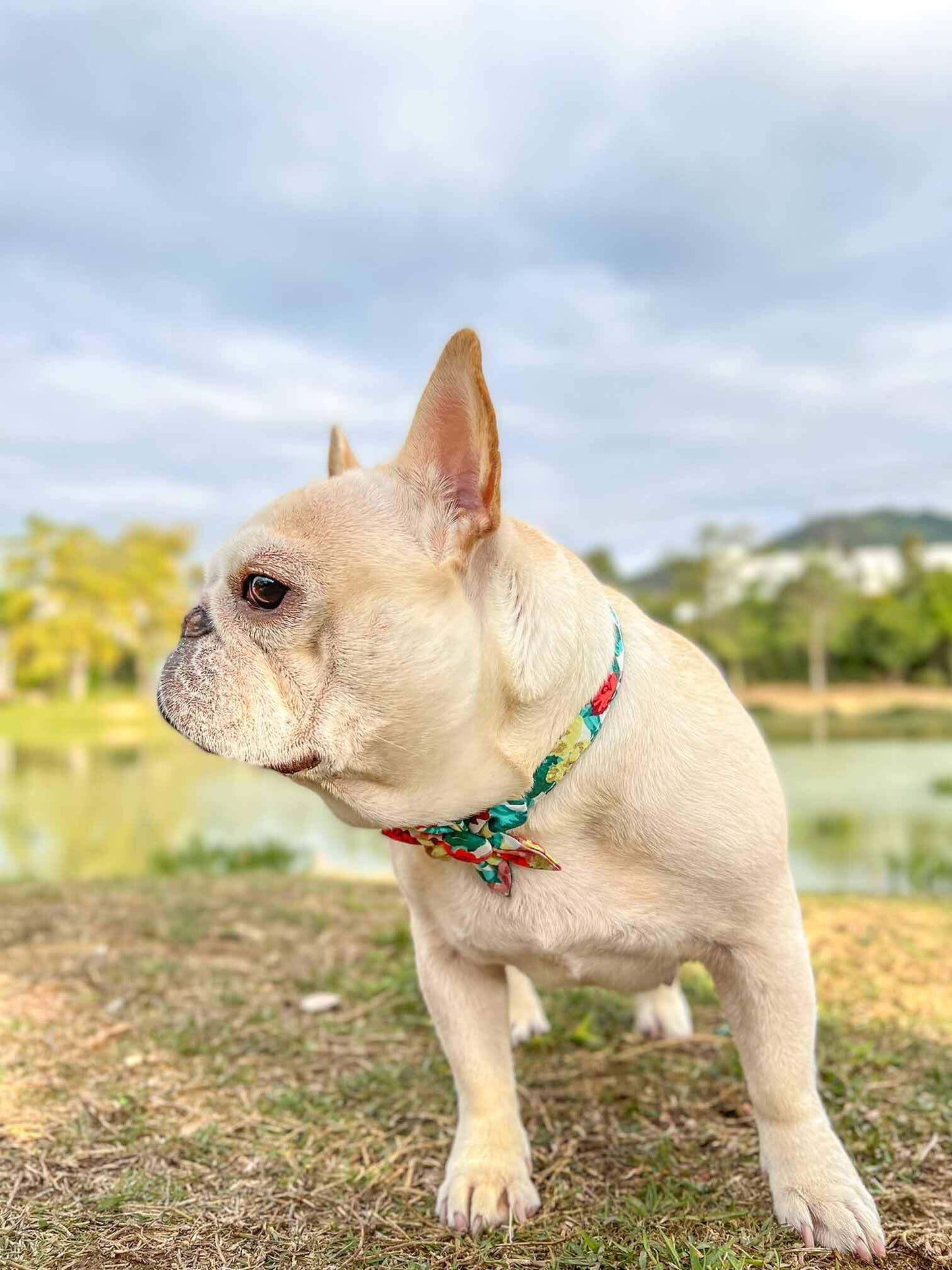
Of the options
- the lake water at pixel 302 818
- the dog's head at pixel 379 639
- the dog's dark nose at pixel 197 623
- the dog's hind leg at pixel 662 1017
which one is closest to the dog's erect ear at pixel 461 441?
the dog's head at pixel 379 639

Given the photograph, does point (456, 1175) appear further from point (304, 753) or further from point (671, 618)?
point (671, 618)

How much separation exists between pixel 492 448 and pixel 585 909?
3.29ft

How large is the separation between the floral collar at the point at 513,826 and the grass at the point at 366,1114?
31.8 inches

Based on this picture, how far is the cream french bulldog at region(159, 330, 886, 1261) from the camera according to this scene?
76.1 inches

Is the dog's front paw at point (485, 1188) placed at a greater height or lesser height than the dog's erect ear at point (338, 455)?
lesser

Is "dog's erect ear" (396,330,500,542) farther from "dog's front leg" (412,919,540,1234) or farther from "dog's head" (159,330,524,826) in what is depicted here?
"dog's front leg" (412,919,540,1234)

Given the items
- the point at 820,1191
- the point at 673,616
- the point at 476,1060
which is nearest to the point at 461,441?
the point at 476,1060

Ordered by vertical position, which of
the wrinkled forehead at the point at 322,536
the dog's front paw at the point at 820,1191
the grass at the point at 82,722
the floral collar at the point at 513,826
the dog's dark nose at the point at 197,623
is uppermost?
the wrinkled forehead at the point at 322,536

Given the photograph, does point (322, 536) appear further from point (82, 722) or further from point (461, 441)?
point (82, 722)

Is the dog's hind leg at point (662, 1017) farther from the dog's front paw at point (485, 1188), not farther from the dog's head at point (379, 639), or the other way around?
the dog's head at point (379, 639)

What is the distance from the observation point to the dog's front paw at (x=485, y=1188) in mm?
2234

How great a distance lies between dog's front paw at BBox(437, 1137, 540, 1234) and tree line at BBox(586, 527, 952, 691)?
27.2 meters

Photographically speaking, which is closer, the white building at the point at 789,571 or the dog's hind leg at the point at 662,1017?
the dog's hind leg at the point at 662,1017

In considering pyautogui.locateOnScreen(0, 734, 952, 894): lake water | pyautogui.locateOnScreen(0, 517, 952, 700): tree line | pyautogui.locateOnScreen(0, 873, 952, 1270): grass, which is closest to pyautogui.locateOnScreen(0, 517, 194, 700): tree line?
pyautogui.locateOnScreen(0, 517, 952, 700): tree line
